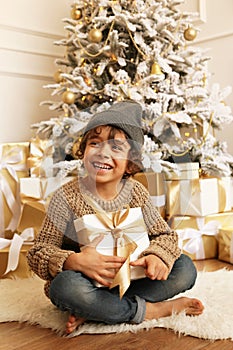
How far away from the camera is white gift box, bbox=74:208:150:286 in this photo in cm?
86

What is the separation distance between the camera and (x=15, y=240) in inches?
51.9

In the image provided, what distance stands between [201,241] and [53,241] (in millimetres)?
758

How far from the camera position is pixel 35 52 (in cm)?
218

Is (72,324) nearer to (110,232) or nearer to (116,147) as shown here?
(110,232)

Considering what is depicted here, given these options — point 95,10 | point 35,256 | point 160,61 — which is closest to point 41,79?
point 95,10

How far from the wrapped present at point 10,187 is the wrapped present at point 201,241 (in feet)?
1.92

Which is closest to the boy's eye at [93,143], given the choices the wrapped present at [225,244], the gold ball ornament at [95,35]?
the wrapped present at [225,244]

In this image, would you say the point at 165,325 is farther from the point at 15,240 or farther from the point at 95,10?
the point at 95,10

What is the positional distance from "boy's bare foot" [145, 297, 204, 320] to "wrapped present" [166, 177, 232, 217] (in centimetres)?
19

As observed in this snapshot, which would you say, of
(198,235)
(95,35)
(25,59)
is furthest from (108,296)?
(25,59)

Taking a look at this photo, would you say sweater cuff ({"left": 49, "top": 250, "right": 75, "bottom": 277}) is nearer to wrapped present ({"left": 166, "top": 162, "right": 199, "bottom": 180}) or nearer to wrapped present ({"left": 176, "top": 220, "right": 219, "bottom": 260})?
wrapped present ({"left": 166, "top": 162, "right": 199, "bottom": 180})

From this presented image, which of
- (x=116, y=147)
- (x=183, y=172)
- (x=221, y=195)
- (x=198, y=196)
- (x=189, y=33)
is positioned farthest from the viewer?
(x=189, y=33)

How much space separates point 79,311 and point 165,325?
18cm

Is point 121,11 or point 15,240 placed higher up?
point 121,11
